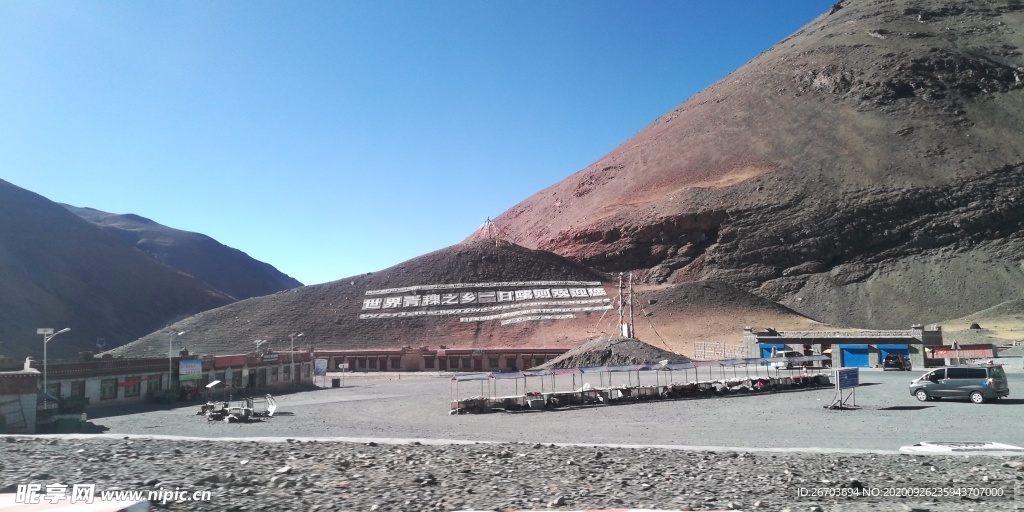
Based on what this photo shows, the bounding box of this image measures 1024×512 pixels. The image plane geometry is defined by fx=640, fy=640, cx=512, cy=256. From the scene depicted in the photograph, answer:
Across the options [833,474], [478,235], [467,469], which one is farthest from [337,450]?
[478,235]

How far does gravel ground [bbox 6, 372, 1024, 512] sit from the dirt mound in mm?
22116

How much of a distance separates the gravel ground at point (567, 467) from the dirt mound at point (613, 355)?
22116 mm

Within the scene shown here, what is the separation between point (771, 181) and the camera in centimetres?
9600

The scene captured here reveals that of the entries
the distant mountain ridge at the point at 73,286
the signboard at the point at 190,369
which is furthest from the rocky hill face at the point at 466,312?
the signboard at the point at 190,369

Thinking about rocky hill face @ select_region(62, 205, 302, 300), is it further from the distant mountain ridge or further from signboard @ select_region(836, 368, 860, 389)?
signboard @ select_region(836, 368, 860, 389)

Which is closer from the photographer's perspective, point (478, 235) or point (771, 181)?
point (771, 181)

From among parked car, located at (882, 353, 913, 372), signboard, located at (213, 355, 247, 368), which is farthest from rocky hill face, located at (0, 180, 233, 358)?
parked car, located at (882, 353, 913, 372)

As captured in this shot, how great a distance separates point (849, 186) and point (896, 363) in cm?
5970

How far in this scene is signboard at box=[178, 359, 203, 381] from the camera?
3453 cm

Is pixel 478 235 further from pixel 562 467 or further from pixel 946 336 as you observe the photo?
pixel 562 467

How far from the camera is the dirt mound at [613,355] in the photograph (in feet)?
137

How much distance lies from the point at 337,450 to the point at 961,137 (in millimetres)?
107421

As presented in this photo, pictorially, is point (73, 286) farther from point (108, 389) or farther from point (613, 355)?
point (613, 355)

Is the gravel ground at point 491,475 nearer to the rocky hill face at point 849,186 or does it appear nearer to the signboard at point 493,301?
the signboard at point 493,301
